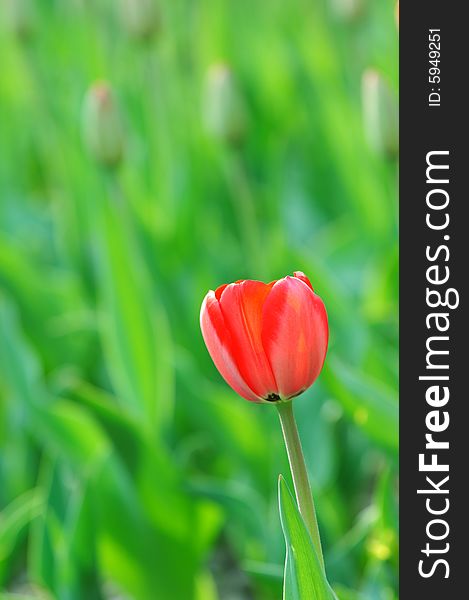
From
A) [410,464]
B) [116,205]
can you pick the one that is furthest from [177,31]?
[410,464]

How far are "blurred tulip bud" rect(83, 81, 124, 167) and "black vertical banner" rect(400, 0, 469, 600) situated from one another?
0.53 m

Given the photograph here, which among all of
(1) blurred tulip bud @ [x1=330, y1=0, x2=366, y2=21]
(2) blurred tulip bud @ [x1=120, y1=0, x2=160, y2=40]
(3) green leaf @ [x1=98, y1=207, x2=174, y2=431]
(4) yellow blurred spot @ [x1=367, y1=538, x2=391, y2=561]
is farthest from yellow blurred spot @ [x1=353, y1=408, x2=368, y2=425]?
Result: (1) blurred tulip bud @ [x1=330, y1=0, x2=366, y2=21]

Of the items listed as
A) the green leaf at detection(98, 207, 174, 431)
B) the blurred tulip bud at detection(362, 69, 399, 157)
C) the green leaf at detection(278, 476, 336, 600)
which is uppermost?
the blurred tulip bud at detection(362, 69, 399, 157)

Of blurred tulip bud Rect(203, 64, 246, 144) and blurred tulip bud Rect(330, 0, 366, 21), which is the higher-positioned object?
blurred tulip bud Rect(330, 0, 366, 21)

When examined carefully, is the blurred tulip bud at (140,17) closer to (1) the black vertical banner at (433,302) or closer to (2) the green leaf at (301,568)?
(1) the black vertical banner at (433,302)

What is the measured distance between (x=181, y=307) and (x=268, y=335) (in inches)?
33.6

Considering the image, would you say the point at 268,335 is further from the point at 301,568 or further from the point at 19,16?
the point at 19,16

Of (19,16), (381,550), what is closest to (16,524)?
(381,550)

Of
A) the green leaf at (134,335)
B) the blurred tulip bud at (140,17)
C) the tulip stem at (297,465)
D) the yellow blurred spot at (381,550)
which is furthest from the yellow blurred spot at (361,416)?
the blurred tulip bud at (140,17)

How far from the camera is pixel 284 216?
65.0 inches

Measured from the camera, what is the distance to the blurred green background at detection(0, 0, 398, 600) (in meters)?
1.04

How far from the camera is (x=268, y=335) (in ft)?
1.80

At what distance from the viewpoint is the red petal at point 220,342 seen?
55 centimetres

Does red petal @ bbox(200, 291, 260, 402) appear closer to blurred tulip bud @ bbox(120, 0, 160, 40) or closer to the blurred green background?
the blurred green background
